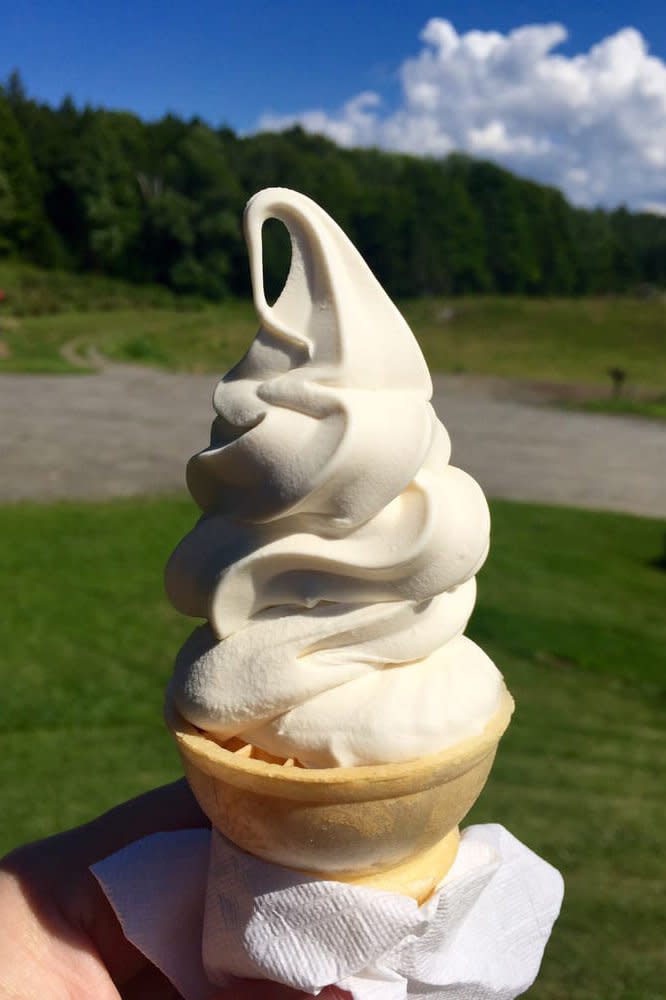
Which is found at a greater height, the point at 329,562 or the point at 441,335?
the point at 441,335

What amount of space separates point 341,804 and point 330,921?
0.92 ft

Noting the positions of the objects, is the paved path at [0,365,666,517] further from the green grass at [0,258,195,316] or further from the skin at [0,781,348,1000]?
the green grass at [0,258,195,316]

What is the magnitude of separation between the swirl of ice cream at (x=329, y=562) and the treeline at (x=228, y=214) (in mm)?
38618

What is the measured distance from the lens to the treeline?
41938 millimetres

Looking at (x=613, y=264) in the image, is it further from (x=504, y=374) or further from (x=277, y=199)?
(x=277, y=199)

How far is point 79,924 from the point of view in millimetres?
2209

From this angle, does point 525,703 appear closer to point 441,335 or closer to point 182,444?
point 182,444

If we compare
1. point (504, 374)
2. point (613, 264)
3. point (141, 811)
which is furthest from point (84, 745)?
point (613, 264)

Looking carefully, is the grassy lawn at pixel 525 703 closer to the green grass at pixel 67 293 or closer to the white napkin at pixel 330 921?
the white napkin at pixel 330 921

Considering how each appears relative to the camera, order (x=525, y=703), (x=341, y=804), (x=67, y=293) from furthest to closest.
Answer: (x=67, y=293), (x=525, y=703), (x=341, y=804)

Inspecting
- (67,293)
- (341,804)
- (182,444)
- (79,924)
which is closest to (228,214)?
(67,293)

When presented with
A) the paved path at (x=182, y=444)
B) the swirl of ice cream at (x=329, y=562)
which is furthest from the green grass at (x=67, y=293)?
the swirl of ice cream at (x=329, y=562)

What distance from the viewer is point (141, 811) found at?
8.38 ft

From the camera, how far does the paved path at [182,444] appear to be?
11.1 metres
